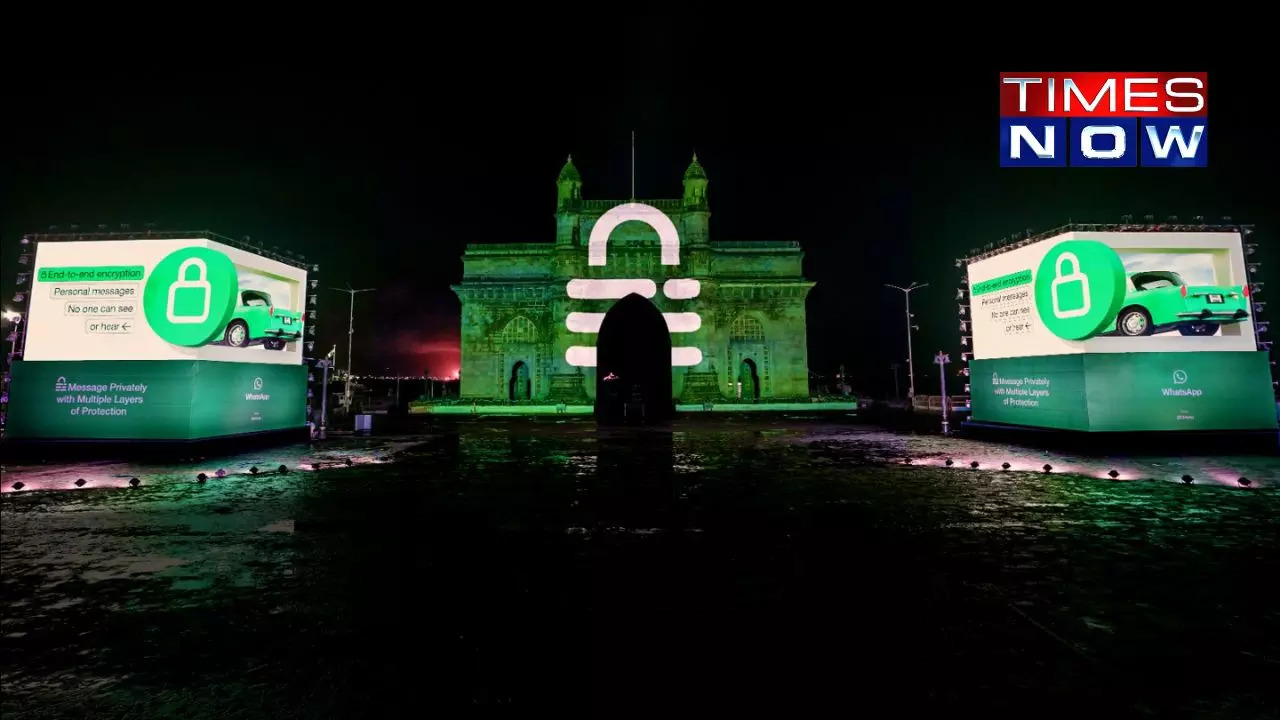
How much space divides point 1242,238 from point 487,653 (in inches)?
890

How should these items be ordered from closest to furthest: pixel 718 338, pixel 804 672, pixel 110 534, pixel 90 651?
pixel 804 672 → pixel 90 651 → pixel 110 534 → pixel 718 338

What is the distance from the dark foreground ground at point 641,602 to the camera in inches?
142

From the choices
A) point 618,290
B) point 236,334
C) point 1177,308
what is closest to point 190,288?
point 236,334

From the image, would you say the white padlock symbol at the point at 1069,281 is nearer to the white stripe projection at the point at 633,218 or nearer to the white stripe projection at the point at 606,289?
the white stripe projection at the point at 633,218

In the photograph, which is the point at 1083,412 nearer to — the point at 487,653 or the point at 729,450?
the point at 729,450

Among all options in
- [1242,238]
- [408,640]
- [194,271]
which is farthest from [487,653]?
[1242,238]

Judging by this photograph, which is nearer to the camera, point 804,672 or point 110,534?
point 804,672

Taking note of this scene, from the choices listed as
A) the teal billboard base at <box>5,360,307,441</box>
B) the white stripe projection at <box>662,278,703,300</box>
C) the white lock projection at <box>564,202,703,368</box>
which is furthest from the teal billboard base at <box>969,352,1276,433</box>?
the white stripe projection at <box>662,278,703,300</box>

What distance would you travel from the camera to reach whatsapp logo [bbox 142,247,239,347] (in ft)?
50.9

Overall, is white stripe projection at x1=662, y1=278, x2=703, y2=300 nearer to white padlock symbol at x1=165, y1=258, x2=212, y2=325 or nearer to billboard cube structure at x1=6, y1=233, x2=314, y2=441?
billboard cube structure at x1=6, y1=233, x2=314, y2=441

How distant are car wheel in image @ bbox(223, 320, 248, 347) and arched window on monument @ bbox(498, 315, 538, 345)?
3181cm

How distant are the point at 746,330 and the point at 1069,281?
3280cm

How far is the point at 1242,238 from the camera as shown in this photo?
16.1 meters

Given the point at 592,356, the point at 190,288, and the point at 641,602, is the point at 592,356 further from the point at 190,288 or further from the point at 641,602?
the point at 641,602
